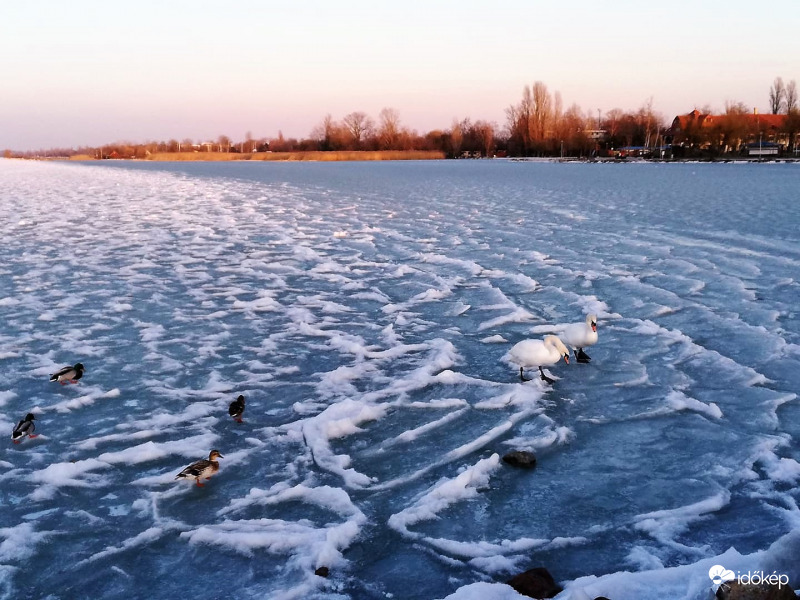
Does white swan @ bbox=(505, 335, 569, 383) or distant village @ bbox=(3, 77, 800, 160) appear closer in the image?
white swan @ bbox=(505, 335, 569, 383)

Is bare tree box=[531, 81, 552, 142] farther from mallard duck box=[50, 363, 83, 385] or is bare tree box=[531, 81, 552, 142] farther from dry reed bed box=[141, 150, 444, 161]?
mallard duck box=[50, 363, 83, 385]

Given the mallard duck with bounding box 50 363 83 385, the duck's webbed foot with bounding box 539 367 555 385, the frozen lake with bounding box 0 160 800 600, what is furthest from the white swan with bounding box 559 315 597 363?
the mallard duck with bounding box 50 363 83 385

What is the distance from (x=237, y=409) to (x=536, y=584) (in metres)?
2.86

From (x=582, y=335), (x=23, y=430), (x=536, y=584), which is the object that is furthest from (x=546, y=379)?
(x=23, y=430)

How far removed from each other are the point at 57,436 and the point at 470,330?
4.28m

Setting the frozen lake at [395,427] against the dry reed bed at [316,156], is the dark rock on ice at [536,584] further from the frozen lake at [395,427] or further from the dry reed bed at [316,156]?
the dry reed bed at [316,156]

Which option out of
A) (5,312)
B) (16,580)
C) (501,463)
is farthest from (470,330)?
(5,312)

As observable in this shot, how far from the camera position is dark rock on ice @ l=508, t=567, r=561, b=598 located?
3.12 m

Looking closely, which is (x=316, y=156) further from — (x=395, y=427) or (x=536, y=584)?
(x=536, y=584)

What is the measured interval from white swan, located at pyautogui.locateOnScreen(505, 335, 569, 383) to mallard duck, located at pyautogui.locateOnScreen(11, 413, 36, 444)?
386cm

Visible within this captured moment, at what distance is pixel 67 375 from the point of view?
5984 millimetres

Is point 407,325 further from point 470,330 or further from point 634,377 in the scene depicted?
point 634,377

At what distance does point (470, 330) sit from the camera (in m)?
7.70

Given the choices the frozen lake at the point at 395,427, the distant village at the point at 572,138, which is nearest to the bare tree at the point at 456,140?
the distant village at the point at 572,138
